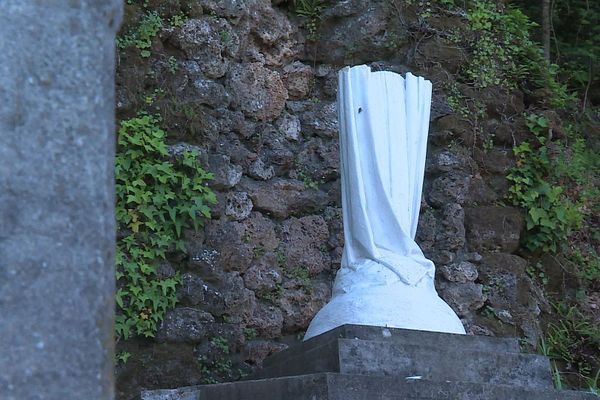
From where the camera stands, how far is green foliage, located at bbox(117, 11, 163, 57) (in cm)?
620

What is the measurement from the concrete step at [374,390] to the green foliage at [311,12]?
3.23 metres

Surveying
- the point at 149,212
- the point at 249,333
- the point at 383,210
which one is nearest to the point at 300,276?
the point at 249,333

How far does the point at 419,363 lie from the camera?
4.06m

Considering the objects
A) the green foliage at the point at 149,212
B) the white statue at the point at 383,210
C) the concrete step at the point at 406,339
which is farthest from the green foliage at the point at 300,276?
the concrete step at the point at 406,339

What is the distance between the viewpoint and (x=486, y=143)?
690cm

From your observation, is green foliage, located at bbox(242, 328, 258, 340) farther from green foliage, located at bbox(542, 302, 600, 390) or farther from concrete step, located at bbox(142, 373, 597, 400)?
green foliage, located at bbox(542, 302, 600, 390)

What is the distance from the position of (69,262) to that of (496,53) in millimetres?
6274

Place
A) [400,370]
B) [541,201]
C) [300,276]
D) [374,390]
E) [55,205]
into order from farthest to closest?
[541,201] < [300,276] < [400,370] < [374,390] < [55,205]

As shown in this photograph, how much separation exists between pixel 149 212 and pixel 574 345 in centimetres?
285

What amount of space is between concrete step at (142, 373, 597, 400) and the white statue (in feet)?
1.47

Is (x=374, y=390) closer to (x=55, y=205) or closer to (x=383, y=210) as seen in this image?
(x=383, y=210)

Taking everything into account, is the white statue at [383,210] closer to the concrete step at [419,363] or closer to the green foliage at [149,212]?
the concrete step at [419,363]

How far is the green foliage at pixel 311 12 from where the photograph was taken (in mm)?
6879

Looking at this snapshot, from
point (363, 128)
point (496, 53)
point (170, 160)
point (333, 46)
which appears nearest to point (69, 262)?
point (363, 128)
